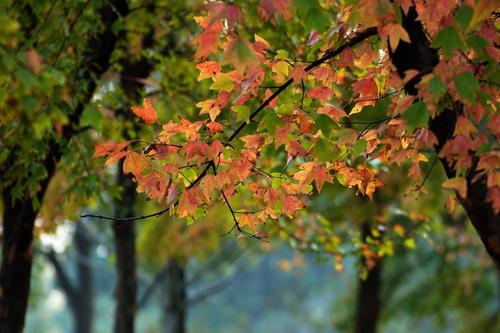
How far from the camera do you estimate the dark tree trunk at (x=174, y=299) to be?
1345 centimetres

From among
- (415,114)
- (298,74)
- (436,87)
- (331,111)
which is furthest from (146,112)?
(436,87)

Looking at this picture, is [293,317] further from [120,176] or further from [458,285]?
[120,176]

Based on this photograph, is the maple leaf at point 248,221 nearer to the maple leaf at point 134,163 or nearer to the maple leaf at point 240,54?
the maple leaf at point 134,163

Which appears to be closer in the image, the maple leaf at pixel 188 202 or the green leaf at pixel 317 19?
the green leaf at pixel 317 19

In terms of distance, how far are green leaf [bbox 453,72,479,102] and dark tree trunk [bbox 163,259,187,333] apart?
1089cm

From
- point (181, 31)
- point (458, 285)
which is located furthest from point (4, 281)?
point (458, 285)

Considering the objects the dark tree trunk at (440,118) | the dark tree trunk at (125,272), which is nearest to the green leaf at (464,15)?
the dark tree trunk at (440,118)

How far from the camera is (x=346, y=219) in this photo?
13227mm

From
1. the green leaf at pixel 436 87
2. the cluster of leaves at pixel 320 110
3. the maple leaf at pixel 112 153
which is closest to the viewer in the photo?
the green leaf at pixel 436 87

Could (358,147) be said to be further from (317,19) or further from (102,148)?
(102,148)

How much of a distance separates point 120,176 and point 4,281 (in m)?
3.49

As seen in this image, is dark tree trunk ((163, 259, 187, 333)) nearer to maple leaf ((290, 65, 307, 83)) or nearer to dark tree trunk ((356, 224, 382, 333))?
dark tree trunk ((356, 224, 382, 333))

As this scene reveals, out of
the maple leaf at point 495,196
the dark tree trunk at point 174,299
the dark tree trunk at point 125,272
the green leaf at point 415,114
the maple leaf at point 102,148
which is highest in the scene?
the dark tree trunk at point 174,299

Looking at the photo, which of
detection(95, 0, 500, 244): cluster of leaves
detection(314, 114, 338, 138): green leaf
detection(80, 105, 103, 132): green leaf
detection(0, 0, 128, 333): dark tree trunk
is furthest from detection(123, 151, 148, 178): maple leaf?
detection(0, 0, 128, 333): dark tree trunk
